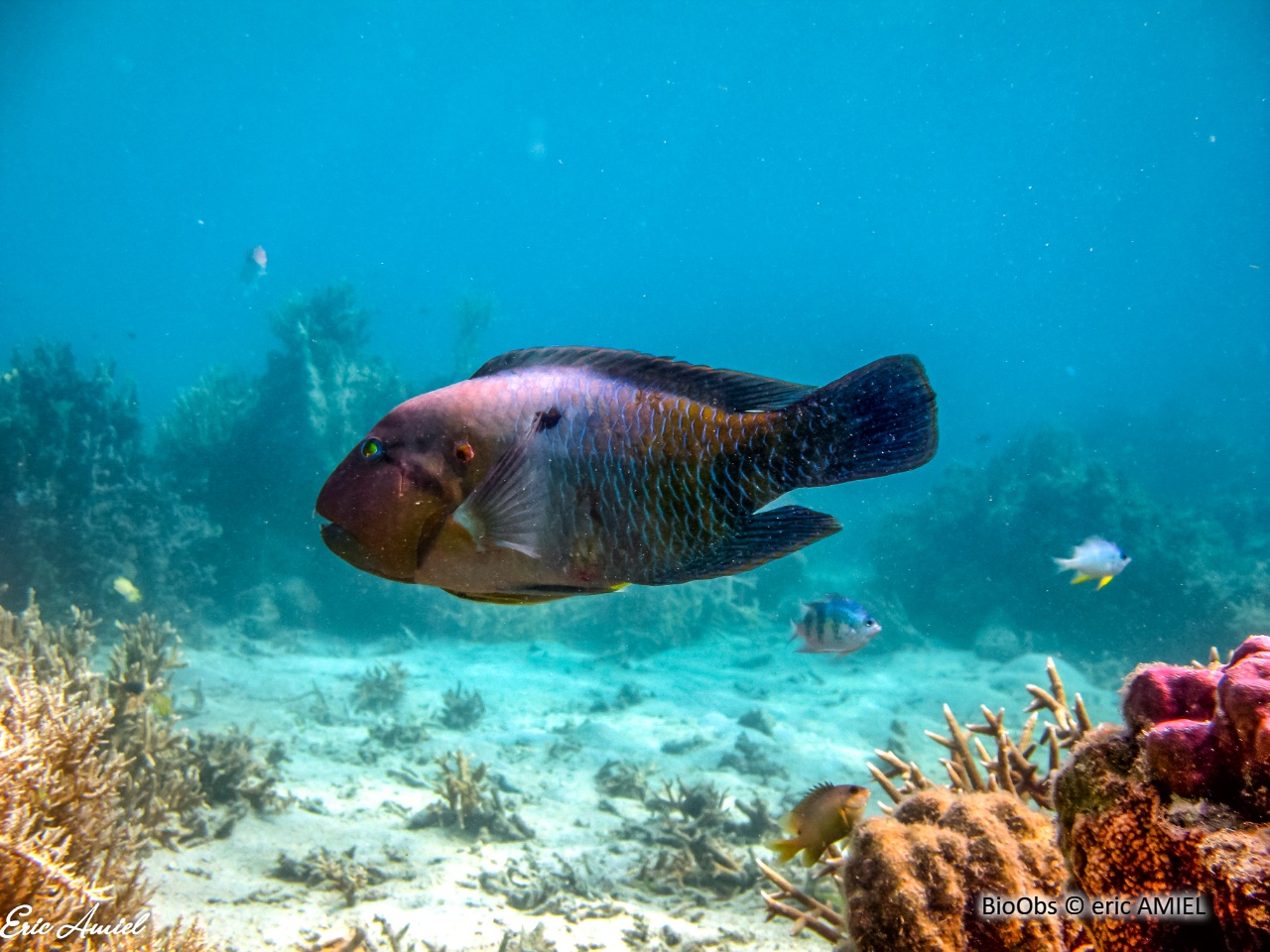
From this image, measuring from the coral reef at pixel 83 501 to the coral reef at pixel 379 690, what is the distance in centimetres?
464

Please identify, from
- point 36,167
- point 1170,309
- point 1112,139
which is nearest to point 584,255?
point 1112,139

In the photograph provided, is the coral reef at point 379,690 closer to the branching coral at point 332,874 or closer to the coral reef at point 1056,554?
the branching coral at point 332,874

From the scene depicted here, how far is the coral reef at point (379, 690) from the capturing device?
368 inches

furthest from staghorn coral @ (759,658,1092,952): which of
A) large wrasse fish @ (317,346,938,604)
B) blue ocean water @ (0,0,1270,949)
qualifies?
blue ocean water @ (0,0,1270,949)

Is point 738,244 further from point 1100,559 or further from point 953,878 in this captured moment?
point 953,878

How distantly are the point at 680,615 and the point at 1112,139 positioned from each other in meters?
91.4

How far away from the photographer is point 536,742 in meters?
8.50

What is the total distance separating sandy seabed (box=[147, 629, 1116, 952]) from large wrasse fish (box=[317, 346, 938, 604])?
4.08 m

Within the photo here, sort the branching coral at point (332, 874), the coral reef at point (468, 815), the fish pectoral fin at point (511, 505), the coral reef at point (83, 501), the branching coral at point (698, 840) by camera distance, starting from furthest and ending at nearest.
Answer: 1. the coral reef at point (83, 501)
2. the coral reef at point (468, 815)
3. the branching coral at point (698, 840)
4. the branching coral at point (332, 874)
5. the fish pectoral fin at point (511, 505)

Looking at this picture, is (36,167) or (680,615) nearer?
(680,615)

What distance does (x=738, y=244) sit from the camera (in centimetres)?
9806

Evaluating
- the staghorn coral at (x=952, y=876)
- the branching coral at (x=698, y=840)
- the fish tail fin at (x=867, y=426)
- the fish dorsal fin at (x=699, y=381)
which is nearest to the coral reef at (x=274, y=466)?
the branching coral at (x=698, y=840)

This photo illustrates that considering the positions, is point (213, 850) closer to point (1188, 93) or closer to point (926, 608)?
point (926, 608)

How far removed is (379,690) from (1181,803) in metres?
10.3
